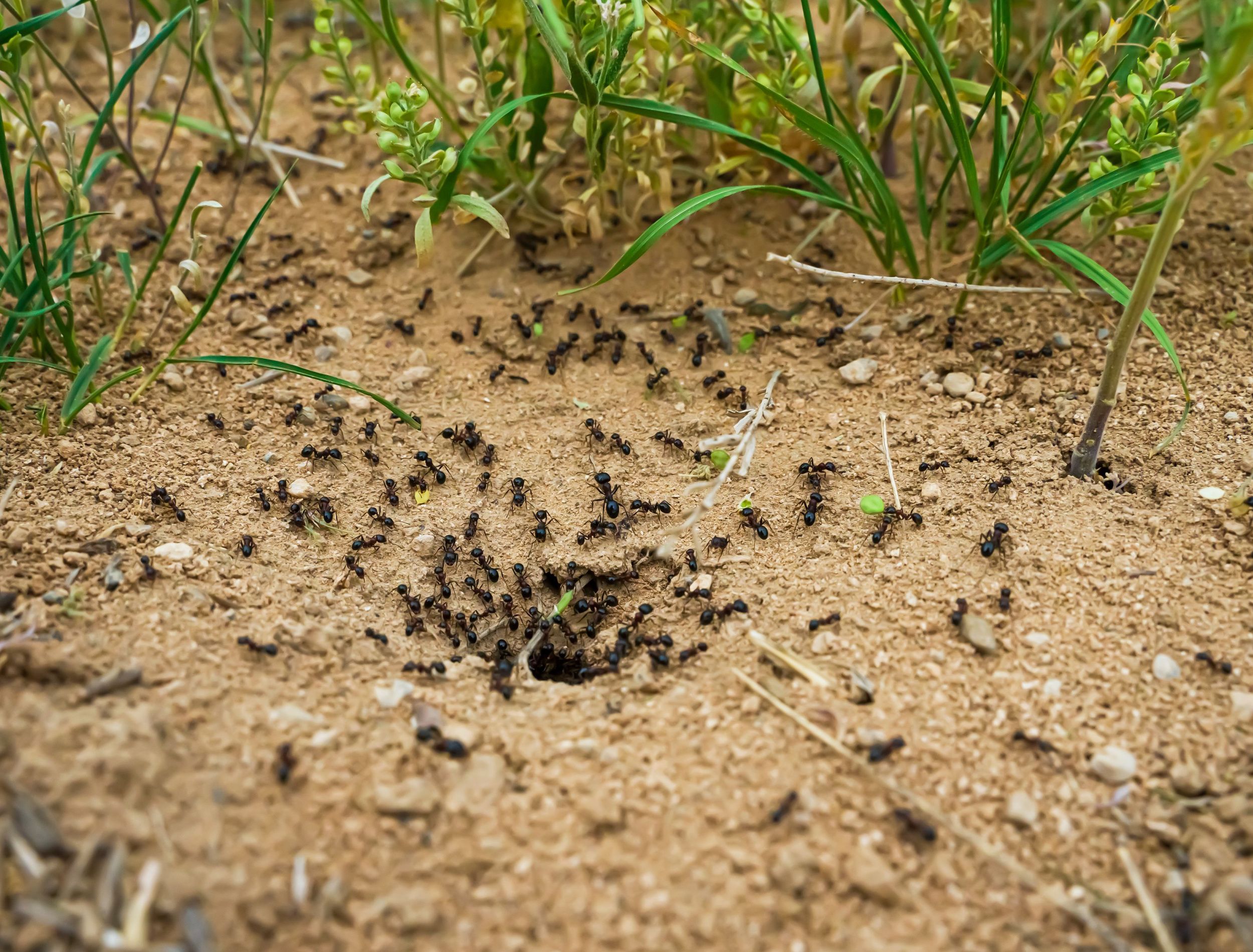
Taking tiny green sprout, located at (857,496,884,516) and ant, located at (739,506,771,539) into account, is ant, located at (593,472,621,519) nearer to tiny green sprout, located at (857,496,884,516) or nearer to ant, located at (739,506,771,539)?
ant, located at (739,506,771,539)

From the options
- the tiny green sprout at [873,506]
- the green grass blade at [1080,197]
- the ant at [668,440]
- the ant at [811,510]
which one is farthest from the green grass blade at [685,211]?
the tiny green sprout at [873,506]

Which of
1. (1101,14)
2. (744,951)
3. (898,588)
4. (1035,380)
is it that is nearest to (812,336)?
(1035,380)

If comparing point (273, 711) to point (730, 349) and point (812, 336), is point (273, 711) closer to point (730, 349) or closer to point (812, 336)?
point (730, 349)

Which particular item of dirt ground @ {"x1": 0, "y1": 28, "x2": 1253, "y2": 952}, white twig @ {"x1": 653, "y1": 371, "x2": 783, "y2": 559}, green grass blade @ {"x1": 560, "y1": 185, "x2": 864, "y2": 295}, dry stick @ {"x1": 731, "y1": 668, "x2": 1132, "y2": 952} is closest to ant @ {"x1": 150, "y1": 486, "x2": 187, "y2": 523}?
dirt ground @ {"x1": 0, "y1": 28, "x2": 1253, "y2": 952}

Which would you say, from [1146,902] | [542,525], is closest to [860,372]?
[542,525]

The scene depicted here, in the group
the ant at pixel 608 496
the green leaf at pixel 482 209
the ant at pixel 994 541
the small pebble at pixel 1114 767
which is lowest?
the small pebble at pixel 1114 767

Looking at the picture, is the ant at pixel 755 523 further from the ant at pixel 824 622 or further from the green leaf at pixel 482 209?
the green leaf at pixel 482 209
